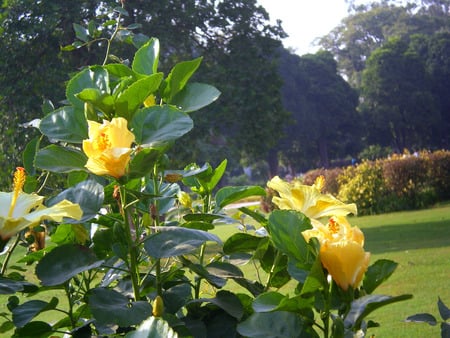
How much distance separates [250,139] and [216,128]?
2.09 ft

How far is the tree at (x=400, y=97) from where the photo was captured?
29812mm

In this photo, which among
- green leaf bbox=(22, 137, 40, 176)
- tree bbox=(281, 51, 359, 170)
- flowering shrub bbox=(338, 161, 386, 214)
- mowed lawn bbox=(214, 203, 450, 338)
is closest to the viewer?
green leaf bbox=(22, 137, 40, 176)

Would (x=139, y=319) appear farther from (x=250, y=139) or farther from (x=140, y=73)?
(x=250, y=139)

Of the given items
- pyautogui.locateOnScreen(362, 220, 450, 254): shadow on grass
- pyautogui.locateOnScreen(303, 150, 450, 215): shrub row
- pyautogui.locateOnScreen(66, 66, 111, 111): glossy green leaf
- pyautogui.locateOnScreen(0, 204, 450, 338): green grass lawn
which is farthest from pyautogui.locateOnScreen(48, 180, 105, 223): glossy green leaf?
pyautogui.locateOnScreen(303, 150, 450, 215): shrub row

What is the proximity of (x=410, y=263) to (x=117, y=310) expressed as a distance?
565cm

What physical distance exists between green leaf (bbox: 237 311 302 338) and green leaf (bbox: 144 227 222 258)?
0.30 ft

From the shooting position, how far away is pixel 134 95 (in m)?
0.74

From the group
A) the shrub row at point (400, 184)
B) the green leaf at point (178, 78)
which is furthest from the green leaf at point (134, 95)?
the shrub row at point (400, 184)

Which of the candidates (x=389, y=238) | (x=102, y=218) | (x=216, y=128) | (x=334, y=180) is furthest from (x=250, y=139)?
(x=102, y=218)

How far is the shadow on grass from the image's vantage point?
285 inches

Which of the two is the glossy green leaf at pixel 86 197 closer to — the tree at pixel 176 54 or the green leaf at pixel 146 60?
the green leaf at pixel 146 60

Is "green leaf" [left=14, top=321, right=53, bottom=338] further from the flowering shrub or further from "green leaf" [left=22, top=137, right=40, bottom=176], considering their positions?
the flowering shrub

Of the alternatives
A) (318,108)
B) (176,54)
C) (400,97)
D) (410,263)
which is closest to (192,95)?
(410,263)

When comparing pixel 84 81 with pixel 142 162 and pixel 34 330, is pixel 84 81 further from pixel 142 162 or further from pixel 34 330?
pixel 34 330
